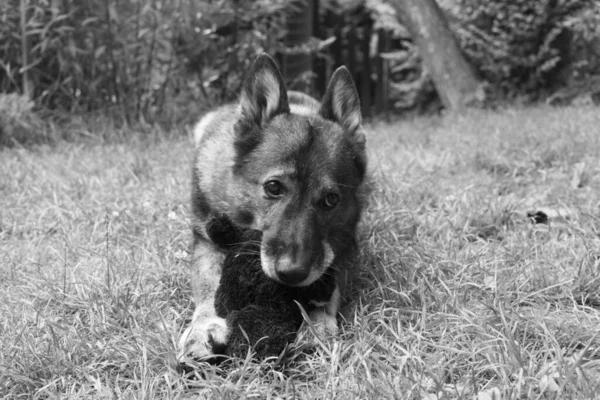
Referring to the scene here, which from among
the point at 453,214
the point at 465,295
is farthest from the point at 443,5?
the point at 465,295

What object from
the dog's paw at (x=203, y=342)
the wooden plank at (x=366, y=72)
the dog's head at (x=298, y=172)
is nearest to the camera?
the dog's paw at (x=203, y=342)

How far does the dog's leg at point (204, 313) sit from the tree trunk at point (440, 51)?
6072 millimetres

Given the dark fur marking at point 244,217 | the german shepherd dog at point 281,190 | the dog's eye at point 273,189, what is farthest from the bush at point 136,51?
the dog's eye at point 273,189

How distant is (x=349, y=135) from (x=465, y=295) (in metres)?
0.98

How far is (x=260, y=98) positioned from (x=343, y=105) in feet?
1.40

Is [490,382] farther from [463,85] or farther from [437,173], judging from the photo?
[463,85]

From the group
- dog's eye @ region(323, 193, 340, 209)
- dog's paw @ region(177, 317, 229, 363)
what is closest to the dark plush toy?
dog's paw @ region(177, 317, 229, 363)

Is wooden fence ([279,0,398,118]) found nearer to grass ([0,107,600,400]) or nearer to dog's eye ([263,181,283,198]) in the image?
grass ([0,107,600,400])

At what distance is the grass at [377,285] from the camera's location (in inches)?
87.9

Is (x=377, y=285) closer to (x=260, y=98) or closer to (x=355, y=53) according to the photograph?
(x=260, y=98)

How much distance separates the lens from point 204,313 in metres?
2.65

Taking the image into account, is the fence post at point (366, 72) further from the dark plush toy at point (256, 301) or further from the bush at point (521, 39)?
the dark plush toy at point (256, 301)

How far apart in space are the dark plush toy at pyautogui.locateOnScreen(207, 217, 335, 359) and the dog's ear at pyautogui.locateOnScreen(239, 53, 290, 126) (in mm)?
637

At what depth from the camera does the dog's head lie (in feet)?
8.51
